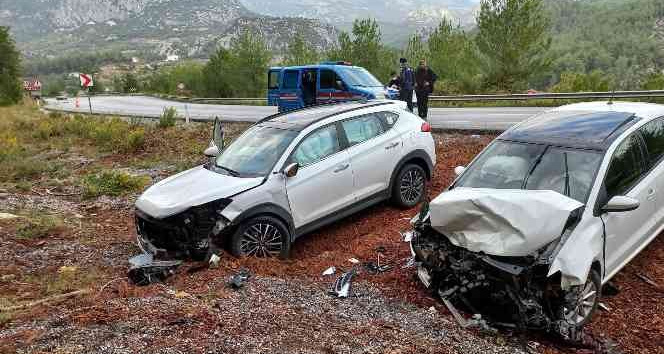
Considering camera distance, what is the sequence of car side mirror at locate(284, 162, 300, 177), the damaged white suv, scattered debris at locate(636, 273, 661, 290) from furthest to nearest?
car side mirror at locate(284, 162, 300, 177) < scattered debris at locate(636, 273, 661, 290) < the damaged white suv

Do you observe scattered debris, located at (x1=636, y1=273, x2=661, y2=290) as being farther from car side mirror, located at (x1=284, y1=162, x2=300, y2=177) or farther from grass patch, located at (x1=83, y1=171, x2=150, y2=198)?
grass patch, located at (x1=83, y1=171, x2=150, y2=198)

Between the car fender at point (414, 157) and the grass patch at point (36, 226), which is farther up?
the car fender at point (414, 157)

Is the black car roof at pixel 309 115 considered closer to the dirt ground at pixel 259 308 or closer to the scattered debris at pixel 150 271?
the dirt ground at pixel 259 308

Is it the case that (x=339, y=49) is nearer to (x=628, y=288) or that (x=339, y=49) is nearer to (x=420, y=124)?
(x=420, y=124)

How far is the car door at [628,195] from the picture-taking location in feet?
15.1

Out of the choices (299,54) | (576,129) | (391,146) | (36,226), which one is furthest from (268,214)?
(299,54)

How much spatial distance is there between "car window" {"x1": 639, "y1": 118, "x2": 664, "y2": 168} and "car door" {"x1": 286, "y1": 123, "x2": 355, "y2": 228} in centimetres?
350

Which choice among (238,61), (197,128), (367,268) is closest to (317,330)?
(367,268)

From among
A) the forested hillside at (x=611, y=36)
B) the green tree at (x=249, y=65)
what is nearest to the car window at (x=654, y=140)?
the green tree at (x=249, y=65)

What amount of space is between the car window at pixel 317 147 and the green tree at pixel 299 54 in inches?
1699

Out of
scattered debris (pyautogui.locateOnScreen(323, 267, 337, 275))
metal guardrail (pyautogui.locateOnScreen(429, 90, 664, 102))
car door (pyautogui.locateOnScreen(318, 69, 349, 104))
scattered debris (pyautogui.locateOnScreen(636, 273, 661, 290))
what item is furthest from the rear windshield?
scattered debris (pyautogui.locateOnScreen(636, 273, 661, 290))

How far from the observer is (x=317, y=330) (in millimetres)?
4145

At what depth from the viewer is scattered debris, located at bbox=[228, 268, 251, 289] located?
197 inches

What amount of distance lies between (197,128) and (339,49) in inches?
1010
